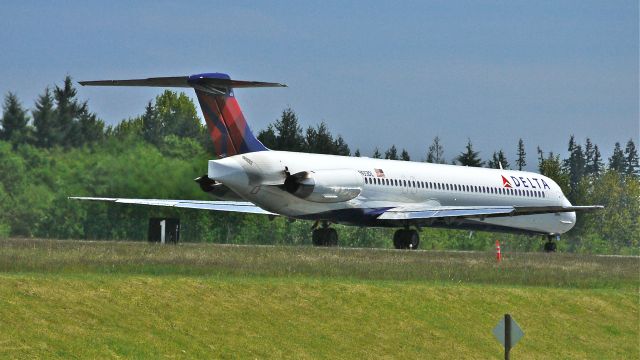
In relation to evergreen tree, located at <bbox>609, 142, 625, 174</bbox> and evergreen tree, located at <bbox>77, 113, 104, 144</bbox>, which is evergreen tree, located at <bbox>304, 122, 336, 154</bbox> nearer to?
evergreen tree, located at <bbox>77, 113, 104, 144</bbox>

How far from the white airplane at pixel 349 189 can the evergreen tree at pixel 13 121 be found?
44.0 ft

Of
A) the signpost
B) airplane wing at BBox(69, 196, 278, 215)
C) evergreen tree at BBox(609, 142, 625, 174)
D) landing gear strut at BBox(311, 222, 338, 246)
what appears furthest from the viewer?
evergreen tree at BBox(609, 142, 625, 174)

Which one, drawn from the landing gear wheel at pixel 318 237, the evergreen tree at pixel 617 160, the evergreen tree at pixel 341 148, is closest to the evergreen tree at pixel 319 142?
the evergreen tree at pixel 341 148

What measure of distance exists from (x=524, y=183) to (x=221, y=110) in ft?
61.0

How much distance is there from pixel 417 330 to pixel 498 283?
25.1 ft

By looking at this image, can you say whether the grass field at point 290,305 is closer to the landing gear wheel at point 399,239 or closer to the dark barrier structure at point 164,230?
the dark barrier structure at point 164,230

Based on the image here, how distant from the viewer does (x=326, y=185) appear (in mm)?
50938

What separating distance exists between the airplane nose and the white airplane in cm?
3

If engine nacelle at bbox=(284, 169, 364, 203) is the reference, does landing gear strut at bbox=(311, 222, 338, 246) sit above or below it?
below

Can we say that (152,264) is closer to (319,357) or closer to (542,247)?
(319,357)

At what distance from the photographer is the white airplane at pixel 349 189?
49125 millimetres

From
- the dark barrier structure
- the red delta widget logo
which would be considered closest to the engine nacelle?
the dark barrier structure

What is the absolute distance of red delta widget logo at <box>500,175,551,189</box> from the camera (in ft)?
204

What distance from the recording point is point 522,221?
62.0 meters
